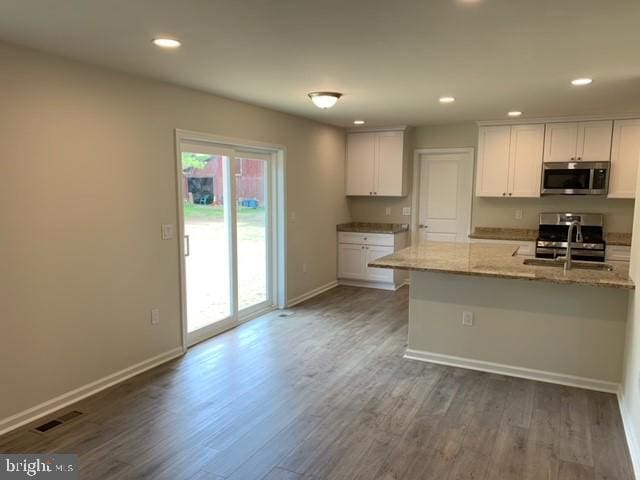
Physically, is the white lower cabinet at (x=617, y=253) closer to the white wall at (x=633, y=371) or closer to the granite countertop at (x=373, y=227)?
the white wall at (x=633, y=371)

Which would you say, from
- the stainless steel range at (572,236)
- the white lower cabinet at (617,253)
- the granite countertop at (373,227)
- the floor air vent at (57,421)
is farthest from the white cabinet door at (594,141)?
the floor air vent at (57,421)

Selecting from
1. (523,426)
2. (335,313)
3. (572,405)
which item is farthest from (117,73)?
(572,405)

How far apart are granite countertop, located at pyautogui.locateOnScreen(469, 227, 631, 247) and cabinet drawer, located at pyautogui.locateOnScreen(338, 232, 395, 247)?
1.13m

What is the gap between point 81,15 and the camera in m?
2.25

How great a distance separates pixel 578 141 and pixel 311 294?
3.89 metres

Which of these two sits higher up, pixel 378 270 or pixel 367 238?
pixel 367 238

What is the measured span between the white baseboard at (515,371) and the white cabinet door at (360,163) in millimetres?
3301

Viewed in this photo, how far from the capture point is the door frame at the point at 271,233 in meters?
4.08

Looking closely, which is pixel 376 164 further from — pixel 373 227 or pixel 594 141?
pixel 594 141

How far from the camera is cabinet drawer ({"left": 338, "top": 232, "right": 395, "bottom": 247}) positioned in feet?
21.2

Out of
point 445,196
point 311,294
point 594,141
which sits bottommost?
point 311,294

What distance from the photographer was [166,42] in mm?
2662

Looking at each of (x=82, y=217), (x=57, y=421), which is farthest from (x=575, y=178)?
(x=57, y=421)

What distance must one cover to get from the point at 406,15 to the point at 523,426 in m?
2.56
